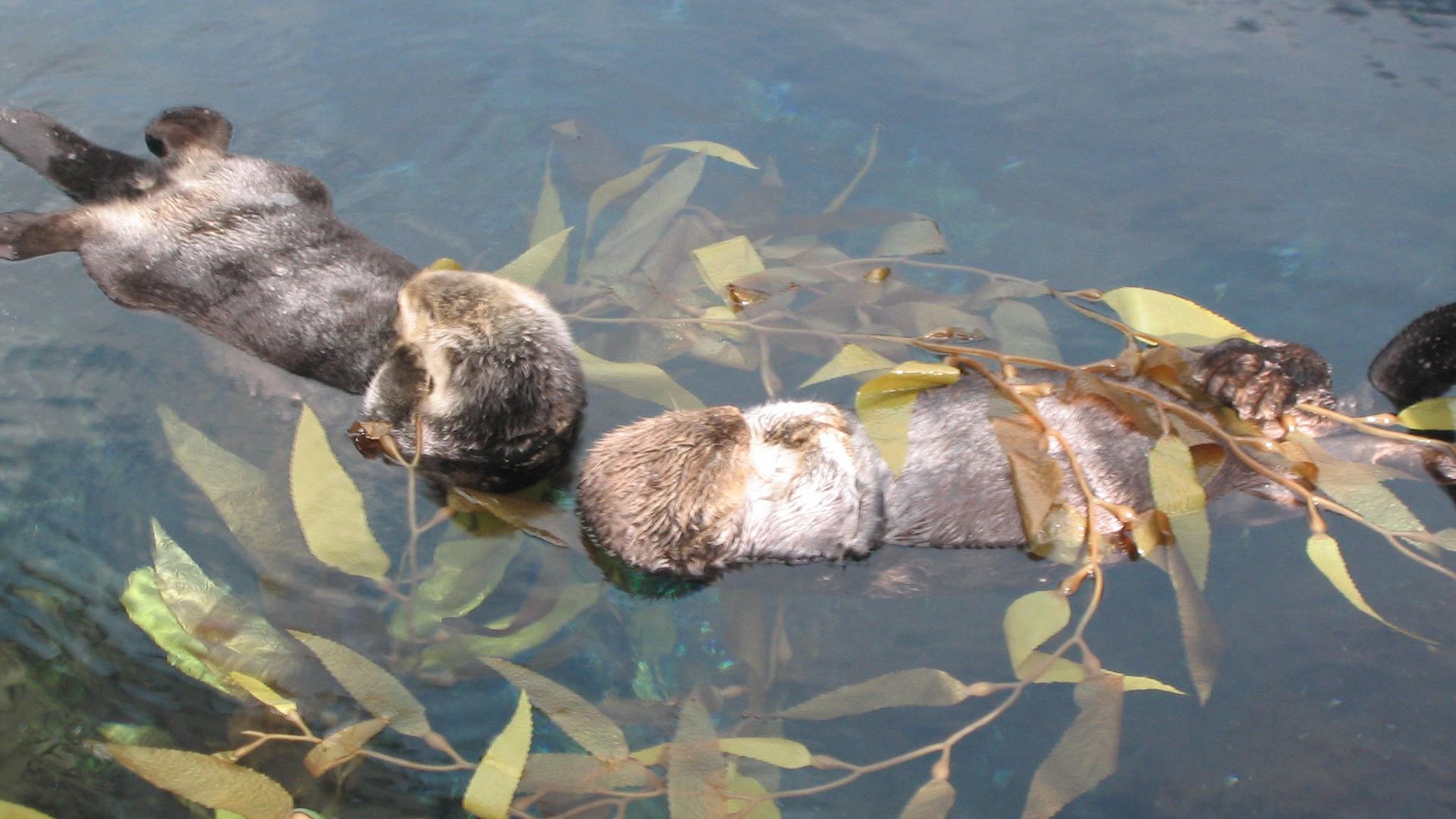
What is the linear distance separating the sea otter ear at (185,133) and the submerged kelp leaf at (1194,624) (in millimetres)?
3220

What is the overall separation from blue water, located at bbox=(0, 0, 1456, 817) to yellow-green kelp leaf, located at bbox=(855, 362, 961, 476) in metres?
0.39

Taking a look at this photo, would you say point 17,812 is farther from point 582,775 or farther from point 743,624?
point 743,624

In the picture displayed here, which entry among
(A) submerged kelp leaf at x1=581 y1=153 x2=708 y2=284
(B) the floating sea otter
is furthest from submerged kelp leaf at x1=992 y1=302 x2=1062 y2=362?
(B) the floating sea otter

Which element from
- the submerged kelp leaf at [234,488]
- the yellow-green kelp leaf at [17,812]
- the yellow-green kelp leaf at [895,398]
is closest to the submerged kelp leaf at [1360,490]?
the yellow-green kelp leaf at [895,398]

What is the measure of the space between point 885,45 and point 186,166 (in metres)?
2.91

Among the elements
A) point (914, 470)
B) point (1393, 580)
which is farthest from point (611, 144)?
point (1393, 580)

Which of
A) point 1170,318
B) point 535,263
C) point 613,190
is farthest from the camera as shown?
point 613,190

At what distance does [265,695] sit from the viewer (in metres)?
2.29

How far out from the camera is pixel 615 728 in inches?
89.5

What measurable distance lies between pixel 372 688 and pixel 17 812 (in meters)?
0.69

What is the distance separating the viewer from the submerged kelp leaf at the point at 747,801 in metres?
2.10

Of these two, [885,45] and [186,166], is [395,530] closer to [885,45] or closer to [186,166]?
[186,166]

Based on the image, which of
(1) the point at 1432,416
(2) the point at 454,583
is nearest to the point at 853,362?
(2) the point at 454,583

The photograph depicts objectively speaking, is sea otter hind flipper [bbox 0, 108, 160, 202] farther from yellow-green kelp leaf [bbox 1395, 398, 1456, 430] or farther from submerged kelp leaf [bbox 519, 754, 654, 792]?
yellow-green kelp leaf [bbox 1395, 398, 1456, 430]
